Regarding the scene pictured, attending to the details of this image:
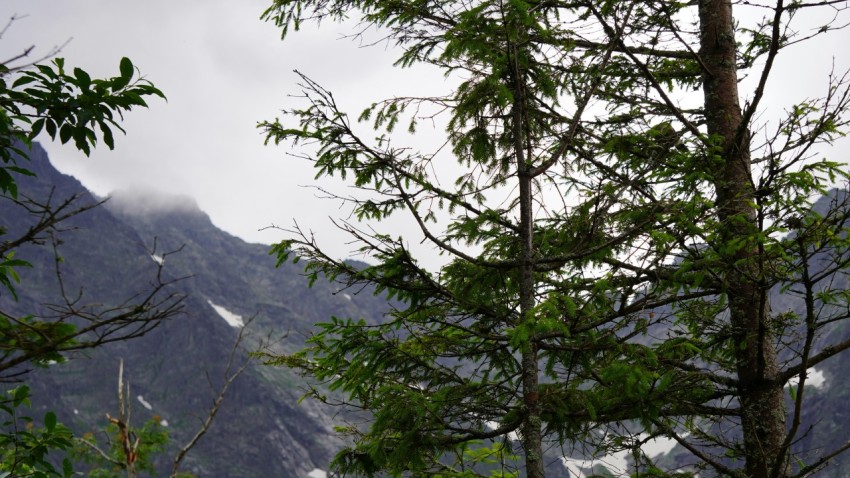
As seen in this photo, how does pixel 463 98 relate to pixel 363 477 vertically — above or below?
above

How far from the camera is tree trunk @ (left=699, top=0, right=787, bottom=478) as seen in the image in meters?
5.71

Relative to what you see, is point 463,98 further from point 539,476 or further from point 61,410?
point 61,410

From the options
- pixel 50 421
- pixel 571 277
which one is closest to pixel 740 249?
pixel 571 277

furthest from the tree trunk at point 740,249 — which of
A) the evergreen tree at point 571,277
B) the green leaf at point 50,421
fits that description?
the green leaf at point 50,421

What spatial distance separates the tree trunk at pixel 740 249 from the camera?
18.7ft

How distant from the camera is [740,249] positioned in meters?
6.18

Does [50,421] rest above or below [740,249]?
below

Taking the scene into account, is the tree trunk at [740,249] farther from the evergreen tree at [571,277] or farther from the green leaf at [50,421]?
the green leaf at [50,421]

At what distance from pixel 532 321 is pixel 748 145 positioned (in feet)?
11.7

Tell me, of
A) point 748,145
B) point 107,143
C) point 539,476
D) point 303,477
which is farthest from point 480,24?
point 303,477

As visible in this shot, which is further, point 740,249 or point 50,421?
point 740,249

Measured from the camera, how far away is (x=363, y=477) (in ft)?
22.2

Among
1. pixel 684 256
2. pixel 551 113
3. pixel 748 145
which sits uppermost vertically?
pixel 551 113

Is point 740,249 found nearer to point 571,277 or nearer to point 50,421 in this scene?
point 571,277
